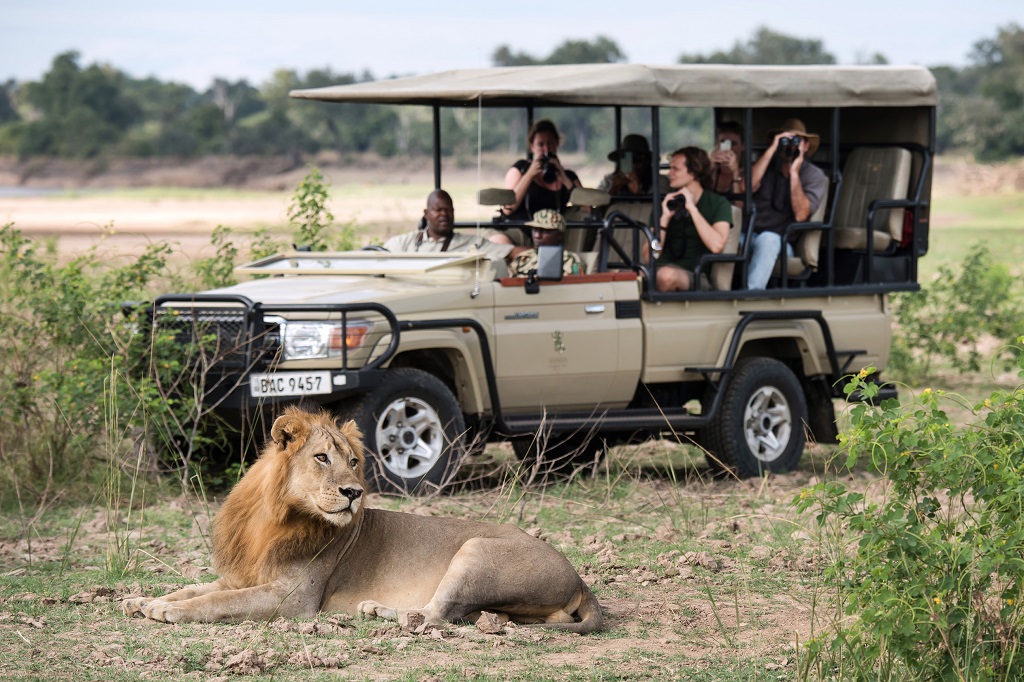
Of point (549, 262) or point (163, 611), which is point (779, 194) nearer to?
point (549, 262)

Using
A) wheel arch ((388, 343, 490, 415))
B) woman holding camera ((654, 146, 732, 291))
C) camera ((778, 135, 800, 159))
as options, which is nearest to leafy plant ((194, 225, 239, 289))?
wheel arch ((388, 343, 490, 415))

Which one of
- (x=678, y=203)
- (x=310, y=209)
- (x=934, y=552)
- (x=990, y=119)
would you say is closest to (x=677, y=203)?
(x=678, y=203)

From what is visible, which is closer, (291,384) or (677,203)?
(291,384)

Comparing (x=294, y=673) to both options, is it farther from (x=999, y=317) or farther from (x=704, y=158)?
(x=999, y=317)

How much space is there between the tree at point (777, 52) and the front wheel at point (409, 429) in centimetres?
7083

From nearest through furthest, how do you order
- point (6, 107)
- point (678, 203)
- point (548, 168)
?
point (678, 203), point (548, 168), point (6, 107)

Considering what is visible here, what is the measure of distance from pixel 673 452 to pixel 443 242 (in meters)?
2.66

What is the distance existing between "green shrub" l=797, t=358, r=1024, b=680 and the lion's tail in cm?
Result: 116

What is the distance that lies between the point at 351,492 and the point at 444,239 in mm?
4092

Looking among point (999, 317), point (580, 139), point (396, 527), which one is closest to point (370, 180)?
point (580, 139)

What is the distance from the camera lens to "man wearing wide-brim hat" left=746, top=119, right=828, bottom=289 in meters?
9.98

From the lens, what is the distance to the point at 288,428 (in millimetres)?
5684

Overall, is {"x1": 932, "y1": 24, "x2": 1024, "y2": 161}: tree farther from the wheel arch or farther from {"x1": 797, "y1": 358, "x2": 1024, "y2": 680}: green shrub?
{"x1": 797, "y1": 358, "x2": 1024, "y2": 680}: green shrub

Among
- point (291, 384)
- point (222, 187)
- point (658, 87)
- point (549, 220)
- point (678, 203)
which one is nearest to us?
point (291, 384)
